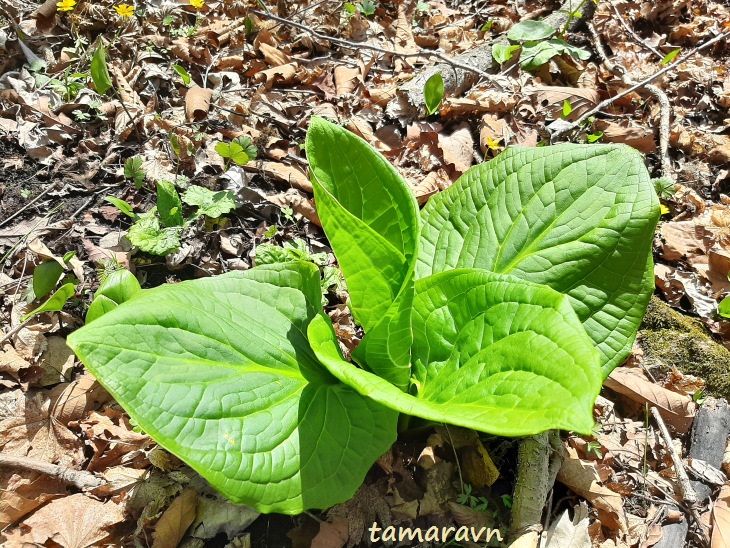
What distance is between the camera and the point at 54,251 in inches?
112

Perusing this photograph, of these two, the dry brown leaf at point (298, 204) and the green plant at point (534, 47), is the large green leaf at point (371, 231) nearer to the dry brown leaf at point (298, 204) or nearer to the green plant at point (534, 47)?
the dry brown leaf at point (298, 204)

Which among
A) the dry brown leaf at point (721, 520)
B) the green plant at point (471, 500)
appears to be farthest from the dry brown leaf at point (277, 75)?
the dry brown leaf at point (721, 520)

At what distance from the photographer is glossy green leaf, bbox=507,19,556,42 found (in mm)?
4043

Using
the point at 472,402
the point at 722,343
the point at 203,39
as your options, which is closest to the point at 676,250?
the point at 722,343

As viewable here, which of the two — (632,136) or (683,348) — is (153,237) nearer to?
(683,348)

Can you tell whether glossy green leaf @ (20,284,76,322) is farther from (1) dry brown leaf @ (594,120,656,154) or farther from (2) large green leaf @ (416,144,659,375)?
(1) dry brown leaf @ (594,120,656,154)

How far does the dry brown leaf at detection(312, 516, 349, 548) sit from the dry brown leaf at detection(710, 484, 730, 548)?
4.79ft

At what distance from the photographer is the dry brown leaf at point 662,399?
2520 millimetres

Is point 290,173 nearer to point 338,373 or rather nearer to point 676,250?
point 338,373

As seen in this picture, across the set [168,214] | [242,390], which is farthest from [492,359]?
[168,214]

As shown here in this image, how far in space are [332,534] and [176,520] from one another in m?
0.59

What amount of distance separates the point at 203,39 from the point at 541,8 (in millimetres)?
2731

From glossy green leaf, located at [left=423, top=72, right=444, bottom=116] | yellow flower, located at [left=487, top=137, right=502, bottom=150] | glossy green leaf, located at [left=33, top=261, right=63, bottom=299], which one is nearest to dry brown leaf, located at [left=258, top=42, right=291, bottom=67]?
glossy green leaf, located at [left=423, top=72, right=444, bottom=116]

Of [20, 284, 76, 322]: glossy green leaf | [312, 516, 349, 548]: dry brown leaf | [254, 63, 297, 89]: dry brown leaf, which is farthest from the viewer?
[254, 63, 297, 89]: dry brown leaf
